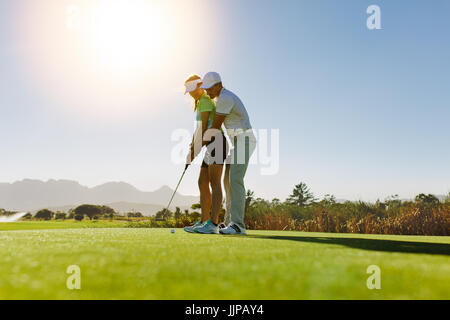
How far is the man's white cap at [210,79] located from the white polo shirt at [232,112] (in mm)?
181

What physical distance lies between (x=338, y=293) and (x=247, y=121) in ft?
12.9

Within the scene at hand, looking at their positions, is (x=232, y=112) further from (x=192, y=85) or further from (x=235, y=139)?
(x=192, y=85)

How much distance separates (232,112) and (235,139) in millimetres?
409

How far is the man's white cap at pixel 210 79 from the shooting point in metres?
5.21

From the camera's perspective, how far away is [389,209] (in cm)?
1134

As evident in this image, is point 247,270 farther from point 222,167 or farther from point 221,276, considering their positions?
point 222,167

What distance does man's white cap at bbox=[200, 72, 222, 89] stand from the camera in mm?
5207

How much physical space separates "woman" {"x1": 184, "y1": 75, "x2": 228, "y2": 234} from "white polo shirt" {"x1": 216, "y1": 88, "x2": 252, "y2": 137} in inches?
9.0

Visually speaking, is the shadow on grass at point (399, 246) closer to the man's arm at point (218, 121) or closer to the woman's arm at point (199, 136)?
the man's arm at point (218, 121)

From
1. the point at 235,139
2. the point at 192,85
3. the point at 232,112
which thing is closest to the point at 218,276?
the point at 235,139

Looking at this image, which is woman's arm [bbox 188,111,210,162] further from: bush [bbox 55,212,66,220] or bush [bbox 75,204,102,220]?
bush [bbox 55,212,66,220]

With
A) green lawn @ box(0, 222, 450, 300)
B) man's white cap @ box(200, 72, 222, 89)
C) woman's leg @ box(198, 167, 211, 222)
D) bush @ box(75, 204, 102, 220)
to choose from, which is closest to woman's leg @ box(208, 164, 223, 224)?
woman's leg @ box(198, 167, 211, 222)

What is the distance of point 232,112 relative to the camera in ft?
16.9
